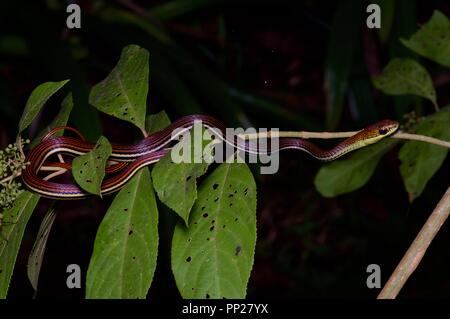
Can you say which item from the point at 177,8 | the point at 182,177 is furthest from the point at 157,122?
the point at 177,8

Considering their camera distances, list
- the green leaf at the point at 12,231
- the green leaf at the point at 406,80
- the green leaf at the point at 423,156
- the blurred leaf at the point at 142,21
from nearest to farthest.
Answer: the green leaf at the point at 12,231 → the green leaf at the point at 423,156 → the green leaf at the point at 406,80 → the blurred leaf at the point at 142,21

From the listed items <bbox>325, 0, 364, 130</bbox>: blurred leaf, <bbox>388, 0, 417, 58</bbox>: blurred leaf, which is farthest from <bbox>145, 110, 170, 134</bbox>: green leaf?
<bbox>388, 0, 417, 58</bbox>: blurred leaf

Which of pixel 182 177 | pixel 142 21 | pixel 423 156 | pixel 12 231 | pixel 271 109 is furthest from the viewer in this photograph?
pixel 142 21

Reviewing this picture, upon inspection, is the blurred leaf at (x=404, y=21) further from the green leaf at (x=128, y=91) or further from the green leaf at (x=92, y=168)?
the green leaf at (x=92, y=168)

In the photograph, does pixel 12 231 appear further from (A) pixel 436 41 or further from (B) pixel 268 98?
(B) pixel 268 98

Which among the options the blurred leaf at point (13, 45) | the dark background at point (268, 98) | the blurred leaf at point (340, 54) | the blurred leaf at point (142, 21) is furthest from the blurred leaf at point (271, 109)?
the blurred leaf at point (13, 45)

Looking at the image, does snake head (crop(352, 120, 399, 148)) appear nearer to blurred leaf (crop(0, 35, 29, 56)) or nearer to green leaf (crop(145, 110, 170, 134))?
green leaf (crop(145, 110, 170, 134))

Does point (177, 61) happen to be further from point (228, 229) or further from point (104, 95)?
point (228, 229)
